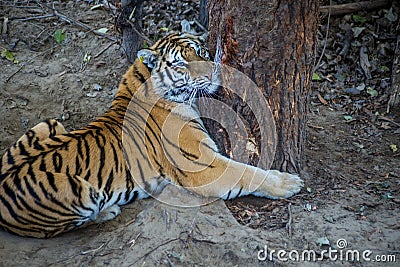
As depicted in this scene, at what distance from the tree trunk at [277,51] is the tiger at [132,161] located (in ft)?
0.96

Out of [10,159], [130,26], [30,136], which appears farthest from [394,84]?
[10,159]

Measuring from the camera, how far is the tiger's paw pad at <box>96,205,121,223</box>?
4.52m

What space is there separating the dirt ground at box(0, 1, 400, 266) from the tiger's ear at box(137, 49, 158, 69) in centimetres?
116

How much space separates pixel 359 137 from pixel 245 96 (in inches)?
71.2

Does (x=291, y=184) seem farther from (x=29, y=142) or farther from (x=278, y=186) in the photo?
(x=29, y=142)

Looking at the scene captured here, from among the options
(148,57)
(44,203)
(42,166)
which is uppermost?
(148,57)

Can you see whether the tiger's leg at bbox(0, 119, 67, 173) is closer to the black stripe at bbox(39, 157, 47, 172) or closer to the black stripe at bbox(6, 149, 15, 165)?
the black stripe at bbox(6, 149, 15, 165)

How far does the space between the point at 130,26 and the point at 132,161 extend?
2.11m

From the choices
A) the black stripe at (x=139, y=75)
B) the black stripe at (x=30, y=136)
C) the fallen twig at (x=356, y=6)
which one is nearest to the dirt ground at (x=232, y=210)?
the black stripe at (x=30, y=136)

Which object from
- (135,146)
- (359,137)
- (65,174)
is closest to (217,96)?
(135,146)

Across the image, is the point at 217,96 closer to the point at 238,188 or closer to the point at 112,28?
the point at 238,188

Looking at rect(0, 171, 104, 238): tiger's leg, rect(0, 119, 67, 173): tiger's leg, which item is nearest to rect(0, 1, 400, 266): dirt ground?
rect(0, 171, 104, 238): tiger's leg

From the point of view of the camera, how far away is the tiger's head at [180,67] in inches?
181

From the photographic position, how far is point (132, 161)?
466 cm
